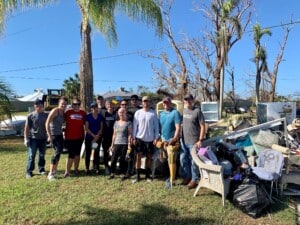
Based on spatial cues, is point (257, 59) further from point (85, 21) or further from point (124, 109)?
point (124, 109)

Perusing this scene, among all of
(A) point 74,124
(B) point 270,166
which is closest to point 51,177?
(A) point 74,124

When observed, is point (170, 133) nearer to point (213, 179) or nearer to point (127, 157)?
point (127, 157)

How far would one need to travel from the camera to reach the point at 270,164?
6.67 m

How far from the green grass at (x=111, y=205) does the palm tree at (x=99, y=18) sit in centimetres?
503

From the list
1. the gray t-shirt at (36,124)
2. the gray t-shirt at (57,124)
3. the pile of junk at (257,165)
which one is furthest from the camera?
the gray t-shirt at (36,124)

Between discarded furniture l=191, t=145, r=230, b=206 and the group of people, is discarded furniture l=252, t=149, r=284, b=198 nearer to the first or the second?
discarded furniture l=191, t=145, r=230, b=206

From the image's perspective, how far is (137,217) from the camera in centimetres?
545

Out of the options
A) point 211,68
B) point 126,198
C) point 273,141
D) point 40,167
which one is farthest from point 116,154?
point 211,68

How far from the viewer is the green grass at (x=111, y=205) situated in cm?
538

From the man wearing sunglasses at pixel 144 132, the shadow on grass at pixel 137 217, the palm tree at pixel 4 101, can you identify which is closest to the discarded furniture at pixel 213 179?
the shadow on grass at pixel 137 217

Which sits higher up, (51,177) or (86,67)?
(86,67)

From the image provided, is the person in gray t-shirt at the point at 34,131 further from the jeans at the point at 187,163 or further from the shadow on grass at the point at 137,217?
the jeans at the point at 187,163

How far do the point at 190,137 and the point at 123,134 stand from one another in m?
1.41

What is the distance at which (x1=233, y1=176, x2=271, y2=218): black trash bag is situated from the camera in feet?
18.3
